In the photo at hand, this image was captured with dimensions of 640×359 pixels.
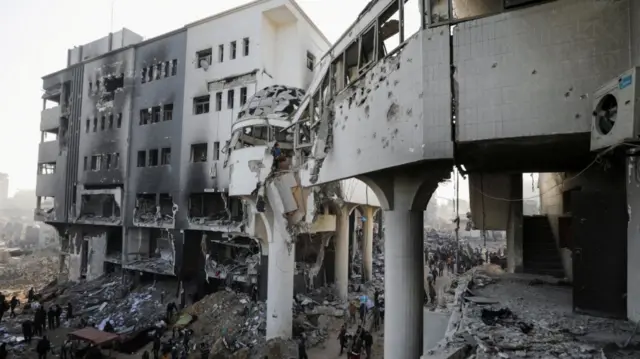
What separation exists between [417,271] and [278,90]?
12169 millimetres

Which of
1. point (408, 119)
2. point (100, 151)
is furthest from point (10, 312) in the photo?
point (408, 119)

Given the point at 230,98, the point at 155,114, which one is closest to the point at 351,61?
the point at 230,98

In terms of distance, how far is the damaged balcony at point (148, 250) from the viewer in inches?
1092

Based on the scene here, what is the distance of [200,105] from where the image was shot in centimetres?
2653

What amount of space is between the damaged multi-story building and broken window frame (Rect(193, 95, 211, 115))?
76 millimetres

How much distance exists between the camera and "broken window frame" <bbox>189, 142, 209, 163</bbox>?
25.9 metres

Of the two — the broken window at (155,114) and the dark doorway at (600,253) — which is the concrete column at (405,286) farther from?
the broken window at (155,114)

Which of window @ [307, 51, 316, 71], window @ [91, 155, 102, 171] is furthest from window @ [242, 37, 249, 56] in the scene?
window @ [91, 155, 102, 171]

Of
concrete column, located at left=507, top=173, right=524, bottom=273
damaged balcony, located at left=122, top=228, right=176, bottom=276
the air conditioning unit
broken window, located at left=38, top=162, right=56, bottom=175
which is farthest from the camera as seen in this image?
broken window, located at left=38, top=162, right=56, bottom=175

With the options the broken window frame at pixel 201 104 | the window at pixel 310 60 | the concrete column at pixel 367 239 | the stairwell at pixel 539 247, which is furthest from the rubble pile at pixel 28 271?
the stairwell at pixel 539 247

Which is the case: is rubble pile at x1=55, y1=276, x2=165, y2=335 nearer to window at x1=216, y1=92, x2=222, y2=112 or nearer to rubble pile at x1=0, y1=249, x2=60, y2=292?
rubble pile at x1=0, y1=249, x2=60, y2=292

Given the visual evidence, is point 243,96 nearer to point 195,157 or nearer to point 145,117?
point 195,157

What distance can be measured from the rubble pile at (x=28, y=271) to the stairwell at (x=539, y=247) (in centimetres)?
4030

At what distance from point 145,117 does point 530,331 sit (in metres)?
29.5
